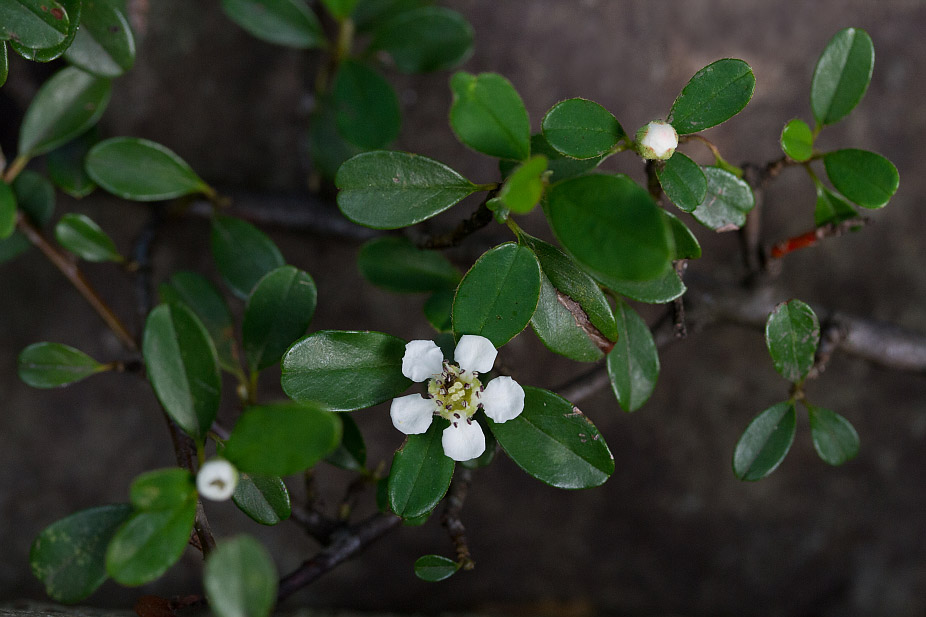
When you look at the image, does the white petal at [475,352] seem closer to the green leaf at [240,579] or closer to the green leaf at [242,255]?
the green leaf at [240,579]

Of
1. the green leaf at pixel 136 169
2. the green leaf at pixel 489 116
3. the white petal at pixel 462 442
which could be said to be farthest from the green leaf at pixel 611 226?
the green leaf at pixel 136 169

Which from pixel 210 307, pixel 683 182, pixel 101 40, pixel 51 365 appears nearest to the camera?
pixel 683 182

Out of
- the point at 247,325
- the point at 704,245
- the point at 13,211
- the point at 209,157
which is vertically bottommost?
the point at 13,211

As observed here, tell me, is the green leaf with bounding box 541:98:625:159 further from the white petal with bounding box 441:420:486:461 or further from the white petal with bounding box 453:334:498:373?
the white petal with bounding box 441:420:486:461

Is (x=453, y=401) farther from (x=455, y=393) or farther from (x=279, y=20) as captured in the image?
(x=279, y=20)

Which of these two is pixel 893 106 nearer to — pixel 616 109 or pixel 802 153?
pixel 616 109

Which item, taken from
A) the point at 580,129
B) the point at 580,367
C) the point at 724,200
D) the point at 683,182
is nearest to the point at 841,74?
the point at 724,200

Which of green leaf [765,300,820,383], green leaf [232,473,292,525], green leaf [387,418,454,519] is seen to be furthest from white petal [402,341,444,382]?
green leaf [765,300,820,383]

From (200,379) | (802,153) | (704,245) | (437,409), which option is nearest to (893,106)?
(704,245)
